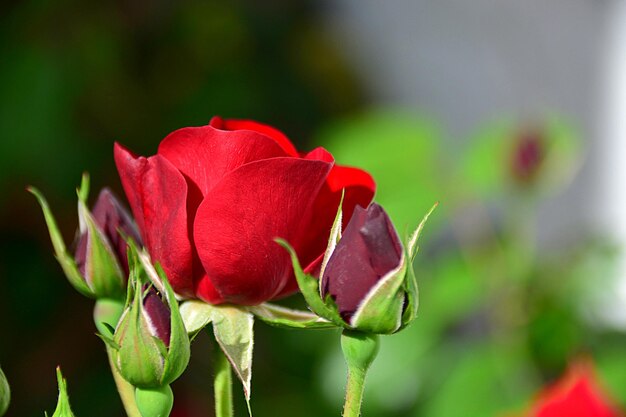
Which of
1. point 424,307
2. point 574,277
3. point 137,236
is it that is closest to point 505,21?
point 574,277

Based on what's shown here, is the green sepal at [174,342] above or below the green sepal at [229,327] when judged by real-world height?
above

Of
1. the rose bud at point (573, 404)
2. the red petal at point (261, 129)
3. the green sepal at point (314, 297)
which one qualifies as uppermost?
the red petal at point (261, 129)

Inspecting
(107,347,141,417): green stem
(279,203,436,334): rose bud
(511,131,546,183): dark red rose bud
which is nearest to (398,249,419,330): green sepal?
(279,203,436,334): rose bud

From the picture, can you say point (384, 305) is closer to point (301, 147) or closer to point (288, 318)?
point (288, 318)

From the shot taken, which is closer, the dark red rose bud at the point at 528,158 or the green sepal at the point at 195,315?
the green sepal at the point at 195,315

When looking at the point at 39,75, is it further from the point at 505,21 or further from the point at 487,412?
the point at 505,21

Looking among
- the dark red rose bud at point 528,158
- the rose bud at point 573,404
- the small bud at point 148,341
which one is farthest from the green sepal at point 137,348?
the dark red rose bud at point 528,158

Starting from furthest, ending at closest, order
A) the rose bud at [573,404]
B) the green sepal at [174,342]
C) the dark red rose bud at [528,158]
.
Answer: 1. the dark red rose bud at [528,158]
2. the rose bud at [573,404]
3. the green sepal at [174,342]

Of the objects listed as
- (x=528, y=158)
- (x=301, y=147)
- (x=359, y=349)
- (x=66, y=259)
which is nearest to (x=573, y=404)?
(x=359, y=349)

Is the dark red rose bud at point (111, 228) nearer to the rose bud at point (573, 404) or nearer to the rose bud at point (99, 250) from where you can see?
the rose bud at point (99, 250)
